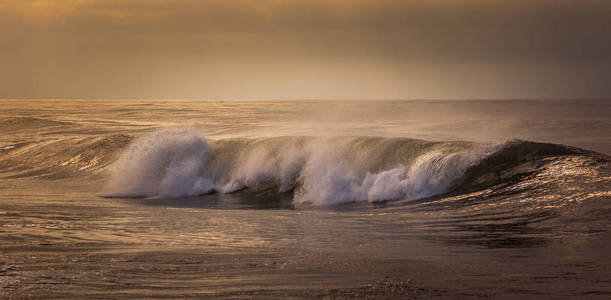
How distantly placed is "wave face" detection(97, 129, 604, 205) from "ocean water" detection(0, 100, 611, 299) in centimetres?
5

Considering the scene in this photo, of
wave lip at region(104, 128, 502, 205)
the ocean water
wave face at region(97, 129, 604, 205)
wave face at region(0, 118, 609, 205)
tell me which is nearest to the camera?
the ocean water

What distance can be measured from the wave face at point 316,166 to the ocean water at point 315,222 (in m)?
0.05

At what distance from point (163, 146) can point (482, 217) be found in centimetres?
1156

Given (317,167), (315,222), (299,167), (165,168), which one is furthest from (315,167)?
(315,222)

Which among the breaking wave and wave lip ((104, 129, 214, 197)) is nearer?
the breaking wave

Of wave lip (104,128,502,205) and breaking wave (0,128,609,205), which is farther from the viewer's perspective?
wave lip (104,128,502,205)

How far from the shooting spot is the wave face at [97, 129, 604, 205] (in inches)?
569

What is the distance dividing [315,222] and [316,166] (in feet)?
17.7

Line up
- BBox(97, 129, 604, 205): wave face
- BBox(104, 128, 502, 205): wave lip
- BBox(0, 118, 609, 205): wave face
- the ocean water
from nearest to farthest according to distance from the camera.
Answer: the ocean water → BBox(0, 118, 609, 205): wave face → BBox(97, 129, 604, 205): wave face → BBox(104, 128, 502, 205): wave lip

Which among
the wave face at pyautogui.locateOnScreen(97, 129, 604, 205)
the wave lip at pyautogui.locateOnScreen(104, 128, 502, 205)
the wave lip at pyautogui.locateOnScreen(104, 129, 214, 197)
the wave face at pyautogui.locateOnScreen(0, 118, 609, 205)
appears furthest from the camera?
the wave lip at pyautogui.locateOnScreen(104, 129, 214, 197)

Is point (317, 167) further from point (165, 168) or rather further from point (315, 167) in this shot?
point (165, 168)

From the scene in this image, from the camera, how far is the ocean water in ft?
21.9

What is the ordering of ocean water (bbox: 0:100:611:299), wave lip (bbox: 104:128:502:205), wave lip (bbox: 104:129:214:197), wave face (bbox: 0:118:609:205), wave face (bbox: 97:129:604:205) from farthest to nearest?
1. wave lip (bbox: 104:129:214:197)
2. wave lip (bbox: 104:128:502:205)
3. wave face (bbox: 97:129:604:205)
4. wave face (bbox: 0:118:609:205)
5. ocean water (bbox: 0:100:611:299)

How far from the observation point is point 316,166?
16516 mm
